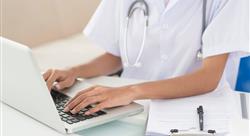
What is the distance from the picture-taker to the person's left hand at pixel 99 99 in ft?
3.32

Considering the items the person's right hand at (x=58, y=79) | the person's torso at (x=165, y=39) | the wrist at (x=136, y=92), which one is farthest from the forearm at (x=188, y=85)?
the person's right hand at (x=58, y=79)

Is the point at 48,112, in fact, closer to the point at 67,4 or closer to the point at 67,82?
the point at 67,82

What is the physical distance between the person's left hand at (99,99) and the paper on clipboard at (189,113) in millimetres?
81

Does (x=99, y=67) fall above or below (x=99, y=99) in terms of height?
above

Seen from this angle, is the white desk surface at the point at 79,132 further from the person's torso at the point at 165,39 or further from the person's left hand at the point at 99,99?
the person's torso at the point at 165,39

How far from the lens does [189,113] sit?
99 cm

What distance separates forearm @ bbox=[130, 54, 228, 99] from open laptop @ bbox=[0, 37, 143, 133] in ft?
0.24

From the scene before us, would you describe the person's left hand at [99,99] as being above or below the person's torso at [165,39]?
below

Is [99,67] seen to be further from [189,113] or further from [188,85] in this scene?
[189,113]

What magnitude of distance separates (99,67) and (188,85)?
420 millimetres

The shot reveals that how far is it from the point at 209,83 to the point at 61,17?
4.27 feet

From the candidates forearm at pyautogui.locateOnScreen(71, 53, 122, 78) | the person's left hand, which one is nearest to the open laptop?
the person's left hand

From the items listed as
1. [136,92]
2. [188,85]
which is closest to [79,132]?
[136,92]

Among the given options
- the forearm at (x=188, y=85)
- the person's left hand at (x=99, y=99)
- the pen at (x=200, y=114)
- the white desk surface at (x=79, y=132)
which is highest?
the forearm at (x=188, y=85)
